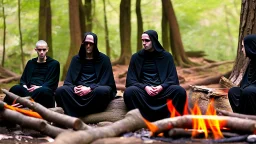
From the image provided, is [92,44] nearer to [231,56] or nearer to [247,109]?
[247,109]

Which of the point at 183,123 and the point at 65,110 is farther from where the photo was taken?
the point at 65,110

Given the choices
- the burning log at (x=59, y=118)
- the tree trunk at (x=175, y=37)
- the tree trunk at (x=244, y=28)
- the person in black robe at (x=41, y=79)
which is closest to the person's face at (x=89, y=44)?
the person in black robe at (x=41, y=79)

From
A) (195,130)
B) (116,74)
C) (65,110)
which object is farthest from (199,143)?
(116,74)

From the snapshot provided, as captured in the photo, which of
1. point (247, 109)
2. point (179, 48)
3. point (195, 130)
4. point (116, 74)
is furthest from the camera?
point (179, 48)

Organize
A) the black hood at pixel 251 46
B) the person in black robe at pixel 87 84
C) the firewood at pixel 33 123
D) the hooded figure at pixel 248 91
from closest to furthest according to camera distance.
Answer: the firewood at pixel 33 123
the hooded figure at pixel 248 91
the black hood at pixel 251 46
the person in black robe at pixel 87 84

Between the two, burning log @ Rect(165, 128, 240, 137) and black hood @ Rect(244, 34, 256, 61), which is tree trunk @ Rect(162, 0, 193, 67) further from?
burning log @ Rect(165, 128, 240, 137)

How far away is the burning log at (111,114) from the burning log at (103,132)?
1808 millimetres

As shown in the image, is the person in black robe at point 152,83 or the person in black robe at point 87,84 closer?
the person in black robe at point 152,83

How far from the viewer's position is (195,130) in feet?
18.5

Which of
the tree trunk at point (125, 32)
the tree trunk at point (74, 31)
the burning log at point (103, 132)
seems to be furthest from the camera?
the tree trunk at point (125, 32)

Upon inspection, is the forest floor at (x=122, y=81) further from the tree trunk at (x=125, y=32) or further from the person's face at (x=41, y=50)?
the person's face at (x=41, y=50)

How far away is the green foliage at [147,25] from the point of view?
21547 millimetres

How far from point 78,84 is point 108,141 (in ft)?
10.4

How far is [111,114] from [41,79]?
1.54 metres
